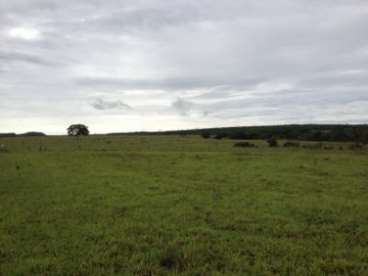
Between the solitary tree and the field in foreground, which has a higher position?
the solitary tree

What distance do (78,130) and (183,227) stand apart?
288 feet

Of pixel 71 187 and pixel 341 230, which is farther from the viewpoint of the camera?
pixel 71 187

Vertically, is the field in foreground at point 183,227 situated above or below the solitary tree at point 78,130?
below

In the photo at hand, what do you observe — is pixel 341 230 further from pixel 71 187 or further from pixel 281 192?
pixel 71 187

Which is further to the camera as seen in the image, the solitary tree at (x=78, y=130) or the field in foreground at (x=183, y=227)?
the solitary tree at (x=78, y=130)

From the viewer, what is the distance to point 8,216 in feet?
32.3

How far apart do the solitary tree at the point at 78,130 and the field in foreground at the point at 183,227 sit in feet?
255

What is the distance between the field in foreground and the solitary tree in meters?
77.8

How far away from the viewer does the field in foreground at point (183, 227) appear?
6.39 meters

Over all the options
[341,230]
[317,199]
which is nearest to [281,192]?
[317,199]

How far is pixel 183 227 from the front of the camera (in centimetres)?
879

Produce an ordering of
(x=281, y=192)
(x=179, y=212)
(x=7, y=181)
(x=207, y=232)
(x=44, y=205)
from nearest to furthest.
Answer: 1. (x=207, y=232)
2. (x=179, y=212)
3. (x=44, y=205)
4. (x=281, y=192)
5. (x=7, y=181)

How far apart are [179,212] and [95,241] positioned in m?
3.13

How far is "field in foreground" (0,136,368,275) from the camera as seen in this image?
6395 millimetres
